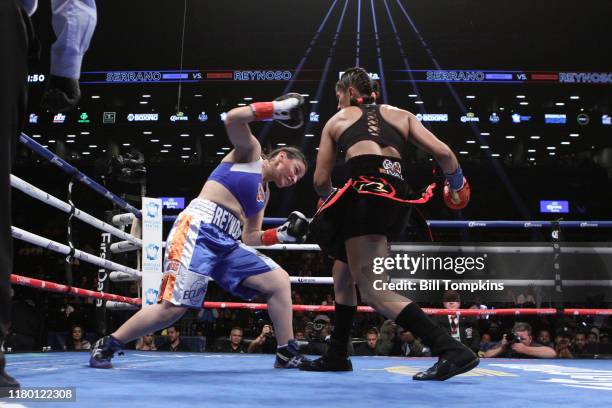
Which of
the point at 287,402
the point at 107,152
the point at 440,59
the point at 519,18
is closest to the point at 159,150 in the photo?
the point at 107,152

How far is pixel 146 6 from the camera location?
40.1 feet

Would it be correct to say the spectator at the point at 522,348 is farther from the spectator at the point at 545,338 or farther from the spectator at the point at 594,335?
the spectator at the point at 594,335

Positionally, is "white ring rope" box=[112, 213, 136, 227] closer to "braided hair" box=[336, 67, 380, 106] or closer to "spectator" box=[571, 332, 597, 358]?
"braided hair" box=[336, 67, 380, 106]

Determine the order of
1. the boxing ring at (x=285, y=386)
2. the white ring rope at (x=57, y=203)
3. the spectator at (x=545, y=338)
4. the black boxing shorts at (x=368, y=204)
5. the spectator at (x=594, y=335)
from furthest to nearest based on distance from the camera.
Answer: the spectator at (x=594, y=335) < the spectator at (x=545, y=338) < the white ring rope at (x=57, y=203) < the black boxing shorts at (x=368, y=204) < the boxing ring at (x=285, y=386)

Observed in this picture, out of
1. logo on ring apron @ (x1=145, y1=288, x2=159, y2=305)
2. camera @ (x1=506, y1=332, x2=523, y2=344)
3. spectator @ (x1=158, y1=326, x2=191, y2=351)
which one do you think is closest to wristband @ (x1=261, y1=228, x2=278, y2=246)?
logo on ring apron @ (x1=145, y1=288, x2=159, y2=305)

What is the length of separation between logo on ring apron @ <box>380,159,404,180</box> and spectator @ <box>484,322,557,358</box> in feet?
7.39

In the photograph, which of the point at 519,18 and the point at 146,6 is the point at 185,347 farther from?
the point at 519,18

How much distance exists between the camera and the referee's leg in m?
0.90

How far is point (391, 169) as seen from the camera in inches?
79.1

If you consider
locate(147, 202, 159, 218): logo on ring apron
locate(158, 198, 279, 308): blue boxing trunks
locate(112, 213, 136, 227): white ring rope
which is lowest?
locate(158, 198, 279, 308): blue boxing trunks

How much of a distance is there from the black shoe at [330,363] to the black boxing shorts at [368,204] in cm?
40

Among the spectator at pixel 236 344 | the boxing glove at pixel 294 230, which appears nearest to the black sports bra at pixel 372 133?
the boxing glove at pixel 294 230

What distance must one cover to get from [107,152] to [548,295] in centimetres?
1186

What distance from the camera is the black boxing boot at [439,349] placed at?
1.77 m
